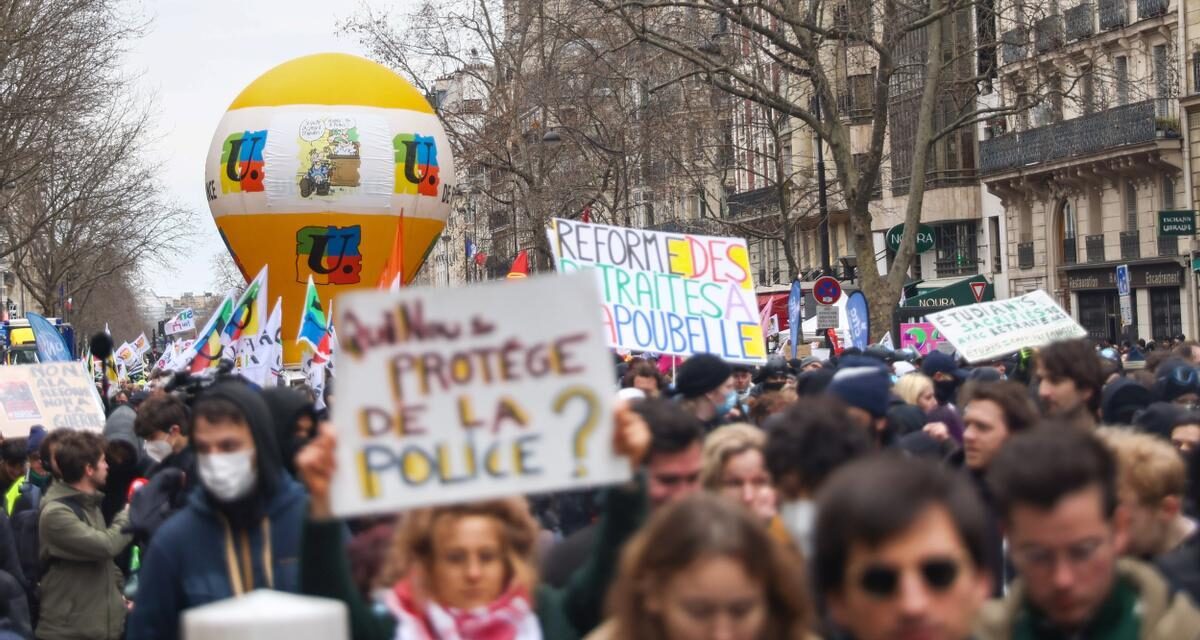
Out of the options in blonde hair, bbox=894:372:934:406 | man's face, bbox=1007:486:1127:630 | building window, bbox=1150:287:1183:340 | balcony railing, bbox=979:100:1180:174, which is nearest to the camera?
man's face, bbox=1007:486:1127:630

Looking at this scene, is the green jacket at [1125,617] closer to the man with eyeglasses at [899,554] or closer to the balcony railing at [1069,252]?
the man with eyeglasses at [899,554]

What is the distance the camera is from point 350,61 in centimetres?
3216

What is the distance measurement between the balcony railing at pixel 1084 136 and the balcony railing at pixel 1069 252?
194cm

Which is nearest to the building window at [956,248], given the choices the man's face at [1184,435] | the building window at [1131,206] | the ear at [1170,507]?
the building window at [1131,206]

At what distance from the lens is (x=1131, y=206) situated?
136 ft

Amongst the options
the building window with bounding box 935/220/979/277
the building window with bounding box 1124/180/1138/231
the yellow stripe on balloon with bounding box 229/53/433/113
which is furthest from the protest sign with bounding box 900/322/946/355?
the building window with bounding box 935/220/979/277

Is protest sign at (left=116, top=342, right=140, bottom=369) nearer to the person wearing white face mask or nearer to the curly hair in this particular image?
the person wearing white face mask

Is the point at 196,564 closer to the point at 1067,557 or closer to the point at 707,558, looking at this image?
the point at 707,558

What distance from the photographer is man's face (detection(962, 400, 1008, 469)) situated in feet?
20.1

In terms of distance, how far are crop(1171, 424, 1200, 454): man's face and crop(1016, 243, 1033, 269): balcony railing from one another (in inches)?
1590

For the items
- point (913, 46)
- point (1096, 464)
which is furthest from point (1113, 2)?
point (1096, 464)

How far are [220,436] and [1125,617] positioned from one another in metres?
2.53

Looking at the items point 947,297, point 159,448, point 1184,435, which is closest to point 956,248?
point 947,297

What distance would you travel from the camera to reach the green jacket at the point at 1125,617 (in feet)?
12.8
